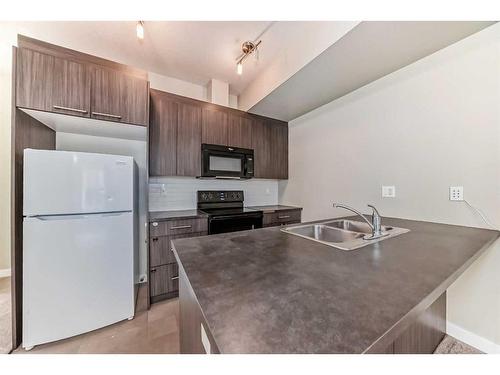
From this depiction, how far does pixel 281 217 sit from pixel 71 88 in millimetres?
2571

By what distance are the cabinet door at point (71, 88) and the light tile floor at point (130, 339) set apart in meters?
1.76

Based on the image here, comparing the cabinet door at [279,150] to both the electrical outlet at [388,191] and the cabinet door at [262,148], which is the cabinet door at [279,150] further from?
the electrical outlet at [388,191]

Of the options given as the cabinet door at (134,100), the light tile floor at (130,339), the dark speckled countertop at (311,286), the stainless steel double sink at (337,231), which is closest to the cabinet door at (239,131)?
the cabinet door at (134,100)

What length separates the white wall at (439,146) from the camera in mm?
1363

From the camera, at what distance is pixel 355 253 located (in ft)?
3.02

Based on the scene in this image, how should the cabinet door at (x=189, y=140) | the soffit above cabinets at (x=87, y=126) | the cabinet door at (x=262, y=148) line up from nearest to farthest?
the soffit above cabinets at (x=87, y=126) → the cabinet door at (x=189, y=140) → the cabinet door at (x=262, y=148)

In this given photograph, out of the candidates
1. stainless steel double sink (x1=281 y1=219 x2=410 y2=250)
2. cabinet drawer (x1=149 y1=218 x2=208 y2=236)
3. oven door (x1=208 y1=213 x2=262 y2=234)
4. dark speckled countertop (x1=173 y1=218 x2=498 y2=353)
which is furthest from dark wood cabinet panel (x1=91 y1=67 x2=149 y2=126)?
stainless steel double sink (x1=281 y1=219 x2=410 y2=250)

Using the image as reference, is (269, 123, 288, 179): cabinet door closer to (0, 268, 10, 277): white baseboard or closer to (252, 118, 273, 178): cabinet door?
(252, 118, 273, 178): cabinet door

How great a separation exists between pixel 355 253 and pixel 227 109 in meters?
2.38

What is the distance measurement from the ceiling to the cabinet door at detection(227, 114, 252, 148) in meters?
0.59

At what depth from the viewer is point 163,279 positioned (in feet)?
6.63

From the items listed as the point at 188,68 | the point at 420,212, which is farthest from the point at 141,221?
the point at 420,212

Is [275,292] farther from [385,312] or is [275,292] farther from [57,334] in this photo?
[57,334]
